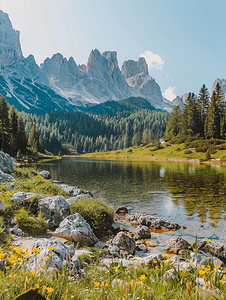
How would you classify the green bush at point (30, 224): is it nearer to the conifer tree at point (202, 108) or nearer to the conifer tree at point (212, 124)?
the conifer tree at point (212, 124)

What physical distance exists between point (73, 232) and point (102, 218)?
3.86 meters

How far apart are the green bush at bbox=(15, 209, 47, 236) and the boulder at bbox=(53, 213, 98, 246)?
1019mm

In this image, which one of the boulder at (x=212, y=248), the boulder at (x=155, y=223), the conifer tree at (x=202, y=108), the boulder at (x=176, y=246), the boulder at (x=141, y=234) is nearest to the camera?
the boulder at (x=212, y=248)

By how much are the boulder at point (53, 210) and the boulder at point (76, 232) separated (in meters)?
1.87

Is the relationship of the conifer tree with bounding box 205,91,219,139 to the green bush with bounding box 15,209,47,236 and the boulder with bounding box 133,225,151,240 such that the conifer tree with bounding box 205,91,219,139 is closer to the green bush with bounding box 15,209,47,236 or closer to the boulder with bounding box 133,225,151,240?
the boulder with bounding box 133,225,151,240

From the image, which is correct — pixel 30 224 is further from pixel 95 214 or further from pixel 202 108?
pixel 202 108

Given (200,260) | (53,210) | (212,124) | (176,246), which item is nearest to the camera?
(200,260)

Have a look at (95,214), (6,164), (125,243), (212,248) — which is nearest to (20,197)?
(95,214)

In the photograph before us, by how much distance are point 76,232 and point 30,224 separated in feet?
8.65

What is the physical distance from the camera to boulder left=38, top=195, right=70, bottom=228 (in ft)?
36.7

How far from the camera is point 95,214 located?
12242mm

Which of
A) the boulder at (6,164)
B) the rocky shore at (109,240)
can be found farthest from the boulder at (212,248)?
the boulder at (6,164)

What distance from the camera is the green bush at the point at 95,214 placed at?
39.0ft

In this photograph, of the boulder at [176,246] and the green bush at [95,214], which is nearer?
the boulder at [176,246]
